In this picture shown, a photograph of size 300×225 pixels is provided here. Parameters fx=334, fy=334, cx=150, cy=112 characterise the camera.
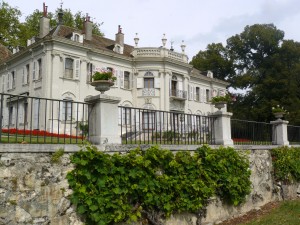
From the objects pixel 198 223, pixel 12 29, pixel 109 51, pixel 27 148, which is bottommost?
pixel 198 223

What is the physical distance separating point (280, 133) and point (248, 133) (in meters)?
1.96

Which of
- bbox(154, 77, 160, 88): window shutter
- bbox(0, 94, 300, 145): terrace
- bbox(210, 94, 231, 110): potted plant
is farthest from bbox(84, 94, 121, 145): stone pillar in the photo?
bbox(154, 77, 160, 88): window shutter

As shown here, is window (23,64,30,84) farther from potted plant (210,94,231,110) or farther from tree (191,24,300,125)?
tree (191,24,300,125)

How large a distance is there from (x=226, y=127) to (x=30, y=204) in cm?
634

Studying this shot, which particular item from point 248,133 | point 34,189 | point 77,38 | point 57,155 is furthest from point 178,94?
point 34,189

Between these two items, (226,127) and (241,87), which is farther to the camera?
(241,87)

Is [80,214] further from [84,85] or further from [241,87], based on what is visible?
[241,87]

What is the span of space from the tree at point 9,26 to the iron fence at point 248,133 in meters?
26.7

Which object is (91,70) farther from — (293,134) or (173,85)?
(293,134)

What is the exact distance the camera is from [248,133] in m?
11.8

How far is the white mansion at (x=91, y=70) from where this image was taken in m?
24.7

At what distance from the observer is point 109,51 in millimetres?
28641

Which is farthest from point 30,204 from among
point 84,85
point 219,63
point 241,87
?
point 219,63

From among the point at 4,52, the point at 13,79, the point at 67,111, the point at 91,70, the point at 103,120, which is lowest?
the point at 103,120
